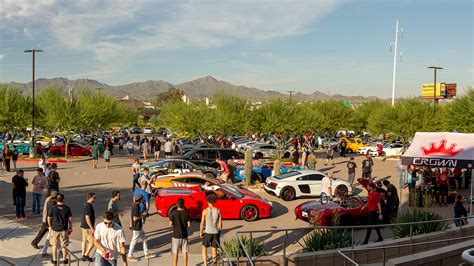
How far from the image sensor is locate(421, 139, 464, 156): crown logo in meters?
15.4

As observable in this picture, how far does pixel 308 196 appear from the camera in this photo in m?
18.6

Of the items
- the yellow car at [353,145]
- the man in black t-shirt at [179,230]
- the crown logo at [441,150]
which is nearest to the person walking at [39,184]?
the man in black t-shirt at [179,230]

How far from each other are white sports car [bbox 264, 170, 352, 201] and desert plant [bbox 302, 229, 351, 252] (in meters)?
7.69

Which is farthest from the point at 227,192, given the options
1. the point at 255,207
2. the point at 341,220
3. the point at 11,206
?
the point at 11,206

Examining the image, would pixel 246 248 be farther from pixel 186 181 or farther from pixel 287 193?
pixel 287 193

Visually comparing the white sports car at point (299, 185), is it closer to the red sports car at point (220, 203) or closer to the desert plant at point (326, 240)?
the red sports car at point (220, 203)

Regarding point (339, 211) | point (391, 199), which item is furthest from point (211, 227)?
point (391, 199)

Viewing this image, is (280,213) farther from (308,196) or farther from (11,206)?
(11,206)

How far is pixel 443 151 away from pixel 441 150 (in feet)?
0.32

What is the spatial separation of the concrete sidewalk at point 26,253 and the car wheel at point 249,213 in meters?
3.85

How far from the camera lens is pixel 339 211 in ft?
43.3

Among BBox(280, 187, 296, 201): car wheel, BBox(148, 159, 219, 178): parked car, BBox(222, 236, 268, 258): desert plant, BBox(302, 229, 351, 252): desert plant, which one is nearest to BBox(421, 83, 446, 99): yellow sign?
BBox(148, 159, 219, 178): parked car

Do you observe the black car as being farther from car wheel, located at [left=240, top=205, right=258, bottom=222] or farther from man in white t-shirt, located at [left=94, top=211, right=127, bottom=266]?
man in white t-shirt, located at [left=94, top=211, right=127, bottom=266]

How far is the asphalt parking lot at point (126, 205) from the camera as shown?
1192cm
